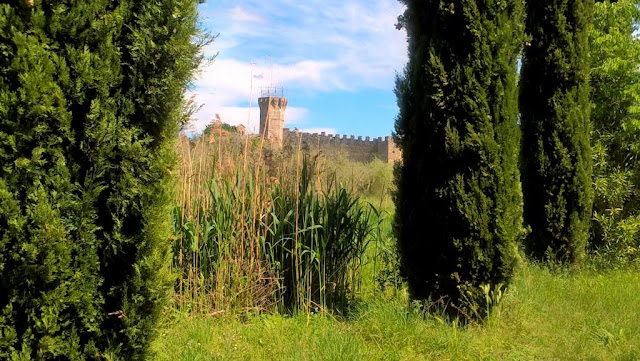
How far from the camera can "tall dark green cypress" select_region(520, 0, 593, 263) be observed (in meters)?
6.92

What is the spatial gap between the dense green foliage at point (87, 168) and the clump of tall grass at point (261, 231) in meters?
1.39

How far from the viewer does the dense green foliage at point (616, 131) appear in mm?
7414

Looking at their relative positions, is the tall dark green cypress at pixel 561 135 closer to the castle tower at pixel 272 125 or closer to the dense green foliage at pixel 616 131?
the dense green foliage at pixel 616 131

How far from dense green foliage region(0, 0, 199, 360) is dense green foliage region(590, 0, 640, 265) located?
22.4 ft

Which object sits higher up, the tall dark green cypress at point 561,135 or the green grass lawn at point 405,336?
the tall dark green cypress at point 561,135

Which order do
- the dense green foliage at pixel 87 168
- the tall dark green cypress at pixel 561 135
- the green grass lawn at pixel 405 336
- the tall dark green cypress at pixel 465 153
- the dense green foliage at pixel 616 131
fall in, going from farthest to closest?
the dense green foliage at pixel 616 131
the tall dark green cypress at pixel 561 135
the tall dark green cypress at pixel 465 153
the green grass lawn at pixel 405 336
the dense green foliage at pixel 87 168

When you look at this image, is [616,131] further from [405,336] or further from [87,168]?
[87,168]

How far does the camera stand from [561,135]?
22.8 ft

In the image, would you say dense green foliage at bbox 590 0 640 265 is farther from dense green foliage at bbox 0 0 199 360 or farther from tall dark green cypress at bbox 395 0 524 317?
dense green foliage at bbox 0 0 199 360

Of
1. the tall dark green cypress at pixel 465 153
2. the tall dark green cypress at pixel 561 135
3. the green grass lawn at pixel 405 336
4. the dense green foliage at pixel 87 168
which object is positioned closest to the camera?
the dense green foliage at pixel 87 168

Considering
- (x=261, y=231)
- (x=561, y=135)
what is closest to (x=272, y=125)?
(x=261, y=231)

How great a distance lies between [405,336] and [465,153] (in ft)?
5.15

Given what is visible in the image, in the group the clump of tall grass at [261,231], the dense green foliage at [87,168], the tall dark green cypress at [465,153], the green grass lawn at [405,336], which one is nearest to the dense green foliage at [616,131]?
the green grass lawn at [405,336]

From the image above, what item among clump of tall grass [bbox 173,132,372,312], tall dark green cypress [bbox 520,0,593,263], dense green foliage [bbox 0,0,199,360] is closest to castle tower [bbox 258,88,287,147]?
clump of tall grass [bbox 173,132,372,312]
